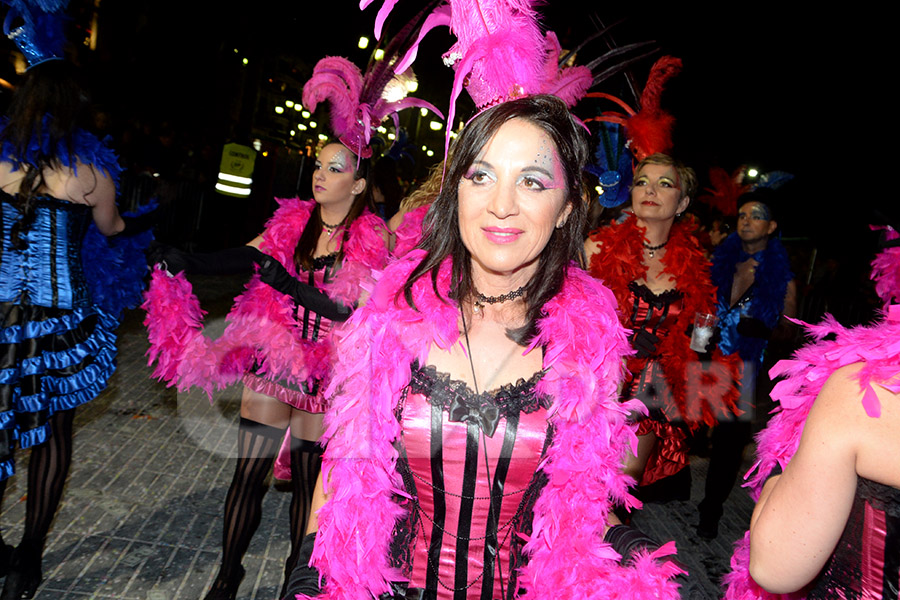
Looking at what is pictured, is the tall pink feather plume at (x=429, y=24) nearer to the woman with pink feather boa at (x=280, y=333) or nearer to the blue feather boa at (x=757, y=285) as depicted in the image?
the woman with pink feather boa at (x=280, y=333)

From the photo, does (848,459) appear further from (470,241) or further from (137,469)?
(137,469)

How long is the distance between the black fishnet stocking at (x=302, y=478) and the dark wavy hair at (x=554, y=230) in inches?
58.9

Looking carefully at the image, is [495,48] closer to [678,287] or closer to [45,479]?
[678,287]

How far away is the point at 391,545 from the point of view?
158 cm

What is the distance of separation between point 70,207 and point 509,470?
2376 millimetres

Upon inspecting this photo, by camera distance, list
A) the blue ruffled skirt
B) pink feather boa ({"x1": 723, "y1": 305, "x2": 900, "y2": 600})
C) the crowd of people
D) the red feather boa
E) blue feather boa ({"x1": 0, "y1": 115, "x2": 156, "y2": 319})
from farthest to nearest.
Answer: the red feather boa, blue feather boa ({"x1": 0, "y1": 115, "x2": 156, "y2": 319}), the blue ruffled skirt, the crowd of people, pink feather boa ({"x1": 723, "y1": 305, "x2": 900, "y2": 600})

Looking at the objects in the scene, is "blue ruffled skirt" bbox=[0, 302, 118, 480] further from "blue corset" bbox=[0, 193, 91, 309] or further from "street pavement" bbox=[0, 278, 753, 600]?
"street pavement" bbox=[0, 278, 753, 600]

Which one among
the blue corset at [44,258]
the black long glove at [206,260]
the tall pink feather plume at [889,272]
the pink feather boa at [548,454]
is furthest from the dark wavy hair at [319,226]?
the tall pink feather plume at [889,272]

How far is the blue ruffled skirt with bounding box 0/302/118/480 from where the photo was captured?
2.43m

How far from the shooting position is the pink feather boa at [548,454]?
1.43 m

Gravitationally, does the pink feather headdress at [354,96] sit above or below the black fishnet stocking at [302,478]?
above

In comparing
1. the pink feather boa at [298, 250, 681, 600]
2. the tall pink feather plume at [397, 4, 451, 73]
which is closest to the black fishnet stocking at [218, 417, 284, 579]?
the pink feather boa at [298, 250, 681, 600]

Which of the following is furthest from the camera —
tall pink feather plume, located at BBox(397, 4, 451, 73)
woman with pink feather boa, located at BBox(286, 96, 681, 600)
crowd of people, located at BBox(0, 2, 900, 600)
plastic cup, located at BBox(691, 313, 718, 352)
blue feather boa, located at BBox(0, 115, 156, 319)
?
plastic cup, located at BBox(691, 313, 718, 352)

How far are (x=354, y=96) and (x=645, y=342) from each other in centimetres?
206
